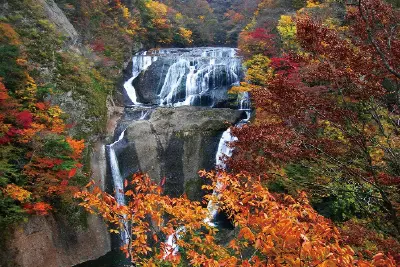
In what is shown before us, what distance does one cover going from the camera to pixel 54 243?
42.0ft

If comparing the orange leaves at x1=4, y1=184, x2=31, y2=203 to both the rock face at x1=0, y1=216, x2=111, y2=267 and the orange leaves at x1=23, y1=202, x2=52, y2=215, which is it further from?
the rock face at x1=0, y1=216, x2=111, y2=267

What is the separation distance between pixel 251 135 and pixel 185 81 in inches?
668

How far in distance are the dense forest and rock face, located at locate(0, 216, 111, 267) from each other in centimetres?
48

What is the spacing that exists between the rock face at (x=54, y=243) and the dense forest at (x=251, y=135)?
0.48 m

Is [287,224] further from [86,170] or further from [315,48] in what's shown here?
[86,170]

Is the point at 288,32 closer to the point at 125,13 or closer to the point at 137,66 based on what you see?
the point at 137,66

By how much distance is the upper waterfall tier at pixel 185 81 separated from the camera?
21.1 m

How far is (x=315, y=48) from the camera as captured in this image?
4.61m

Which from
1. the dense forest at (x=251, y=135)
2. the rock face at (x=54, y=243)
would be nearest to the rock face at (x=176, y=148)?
the dense forest at (x=251, y=135)

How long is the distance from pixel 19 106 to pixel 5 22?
610 centimetres

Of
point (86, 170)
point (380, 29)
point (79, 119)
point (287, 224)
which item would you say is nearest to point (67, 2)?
point (79, 119)

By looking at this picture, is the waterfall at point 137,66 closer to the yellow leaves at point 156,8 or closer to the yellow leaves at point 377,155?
the yellow leaves at point 156,8

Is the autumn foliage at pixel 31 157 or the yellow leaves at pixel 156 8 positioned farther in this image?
the yellow leaves at pixel 156 8

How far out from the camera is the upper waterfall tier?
69.4 feet
